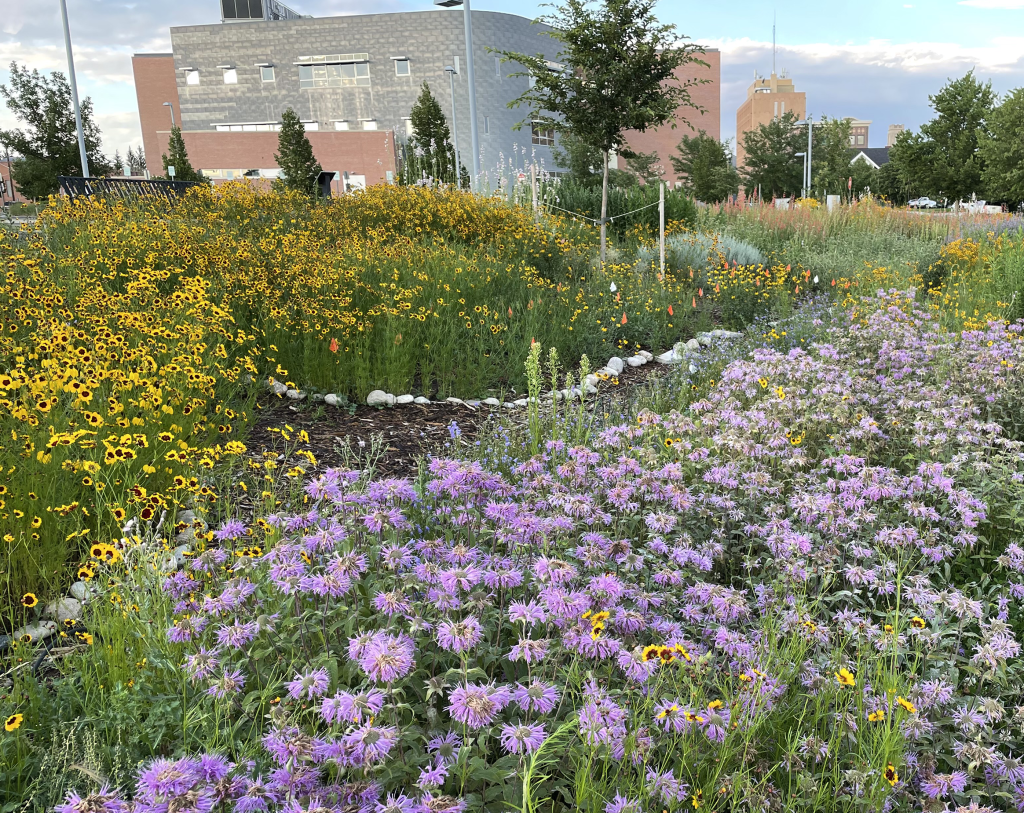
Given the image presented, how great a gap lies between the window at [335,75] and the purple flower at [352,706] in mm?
53927

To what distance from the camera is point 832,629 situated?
7.39 feet

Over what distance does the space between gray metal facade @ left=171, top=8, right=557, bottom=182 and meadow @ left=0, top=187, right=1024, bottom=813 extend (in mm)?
42608

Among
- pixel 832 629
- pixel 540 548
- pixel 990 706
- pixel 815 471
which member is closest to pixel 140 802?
pixel 540 548

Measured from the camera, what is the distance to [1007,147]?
26.1m

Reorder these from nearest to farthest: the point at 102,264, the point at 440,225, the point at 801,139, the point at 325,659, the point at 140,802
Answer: the point at 140,802, the point at 325,659, the point at 102,264, the point at 440,225, the point at 801,139

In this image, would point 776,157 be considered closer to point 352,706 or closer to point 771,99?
point 352,706

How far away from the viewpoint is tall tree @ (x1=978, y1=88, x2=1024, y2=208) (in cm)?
2603

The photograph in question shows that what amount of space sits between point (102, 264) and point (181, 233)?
2.48ft

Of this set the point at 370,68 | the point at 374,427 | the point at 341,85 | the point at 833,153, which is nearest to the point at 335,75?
the point at 341,85

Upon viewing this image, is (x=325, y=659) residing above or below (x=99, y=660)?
above

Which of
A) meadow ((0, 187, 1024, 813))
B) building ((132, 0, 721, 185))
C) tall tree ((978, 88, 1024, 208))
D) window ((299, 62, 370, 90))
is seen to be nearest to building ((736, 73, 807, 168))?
building ((132, 0, 721, 185))

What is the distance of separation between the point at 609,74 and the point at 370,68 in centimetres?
4392

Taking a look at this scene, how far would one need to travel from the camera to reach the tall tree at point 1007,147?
2603 centimetres

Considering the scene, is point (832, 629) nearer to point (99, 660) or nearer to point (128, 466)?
point (99, 660)
